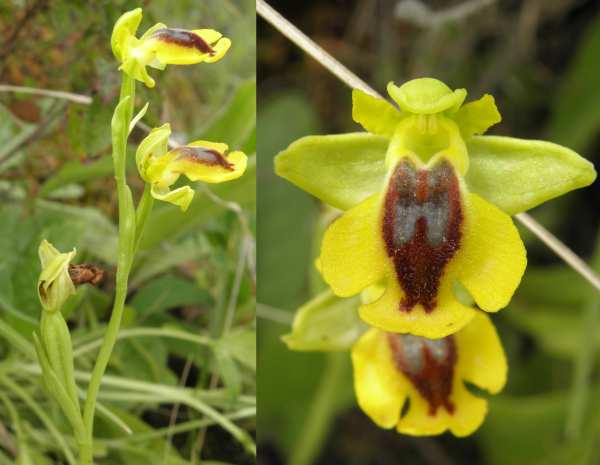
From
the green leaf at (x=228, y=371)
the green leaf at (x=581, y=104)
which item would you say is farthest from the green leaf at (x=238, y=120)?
the green leaf at (x=581, y=104)

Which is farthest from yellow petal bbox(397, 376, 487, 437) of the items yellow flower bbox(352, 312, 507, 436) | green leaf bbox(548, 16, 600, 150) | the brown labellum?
green leaf bbox(548, 16, 600, 150)

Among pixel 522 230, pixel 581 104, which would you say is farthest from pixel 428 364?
pixel 581 104

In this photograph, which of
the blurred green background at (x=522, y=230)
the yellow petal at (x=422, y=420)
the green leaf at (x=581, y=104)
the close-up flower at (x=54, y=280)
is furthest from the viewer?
the green leaf at (x=581, y=104)

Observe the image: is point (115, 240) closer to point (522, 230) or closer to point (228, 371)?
point (228, 371)

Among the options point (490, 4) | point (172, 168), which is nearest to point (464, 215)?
point (172, 168)

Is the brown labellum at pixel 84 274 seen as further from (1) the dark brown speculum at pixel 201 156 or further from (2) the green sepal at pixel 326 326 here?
(2) the green sepal at pixel 326 326

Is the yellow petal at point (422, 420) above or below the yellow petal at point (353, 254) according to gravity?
below

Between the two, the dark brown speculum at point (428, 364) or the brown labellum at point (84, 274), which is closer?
the brown labellum at point (84, 274)
